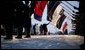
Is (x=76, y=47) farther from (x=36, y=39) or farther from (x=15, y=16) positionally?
(x=15, y=16)

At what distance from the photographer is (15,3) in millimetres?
4922

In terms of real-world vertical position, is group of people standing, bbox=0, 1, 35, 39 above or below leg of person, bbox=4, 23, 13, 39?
above

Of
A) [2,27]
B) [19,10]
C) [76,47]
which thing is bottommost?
[76,47]

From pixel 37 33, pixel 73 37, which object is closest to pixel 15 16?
pixel 37 33

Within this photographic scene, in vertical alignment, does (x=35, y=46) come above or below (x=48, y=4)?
below

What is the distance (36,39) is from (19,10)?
73 cm

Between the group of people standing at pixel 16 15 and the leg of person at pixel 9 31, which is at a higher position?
the group of people standing at pixel 16 15

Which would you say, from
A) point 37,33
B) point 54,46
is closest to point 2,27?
point 37,33

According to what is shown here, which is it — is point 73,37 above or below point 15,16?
below

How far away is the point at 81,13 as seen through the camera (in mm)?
4891

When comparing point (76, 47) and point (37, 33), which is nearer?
point (76, 47)

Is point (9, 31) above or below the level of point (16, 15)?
below

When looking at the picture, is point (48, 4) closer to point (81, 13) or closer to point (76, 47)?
point (81, 13)

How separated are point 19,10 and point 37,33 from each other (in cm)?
59
